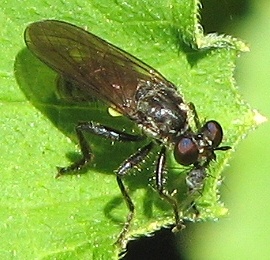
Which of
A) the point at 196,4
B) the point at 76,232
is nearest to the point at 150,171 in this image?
the point at 76,232

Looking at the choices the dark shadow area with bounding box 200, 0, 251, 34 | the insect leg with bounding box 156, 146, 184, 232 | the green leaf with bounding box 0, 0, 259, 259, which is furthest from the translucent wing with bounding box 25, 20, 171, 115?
the dark shadow area with bounding box 200, 0, 251, 34

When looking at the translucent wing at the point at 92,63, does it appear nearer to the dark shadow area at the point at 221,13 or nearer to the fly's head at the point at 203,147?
the fly's head at the point at 203,147

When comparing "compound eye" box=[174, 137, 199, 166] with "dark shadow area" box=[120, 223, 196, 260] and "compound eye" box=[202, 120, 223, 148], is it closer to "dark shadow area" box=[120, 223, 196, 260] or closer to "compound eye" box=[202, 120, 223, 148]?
"compound eye" box=[202, 120, 223, 148]

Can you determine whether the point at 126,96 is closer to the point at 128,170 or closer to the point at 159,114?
the point at 159,114

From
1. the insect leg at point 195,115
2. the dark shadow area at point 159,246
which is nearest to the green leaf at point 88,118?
the insect leg at point 195,115

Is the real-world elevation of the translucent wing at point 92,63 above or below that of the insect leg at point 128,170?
above

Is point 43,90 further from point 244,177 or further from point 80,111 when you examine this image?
point 244,177

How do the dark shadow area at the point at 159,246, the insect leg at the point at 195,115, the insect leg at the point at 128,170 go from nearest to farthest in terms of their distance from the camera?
the insect leg at the point at 128,170 < the insect leg at the point at 195,115 < the dark shadow area at the point at 159,246
